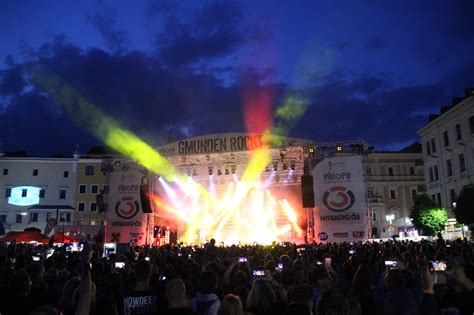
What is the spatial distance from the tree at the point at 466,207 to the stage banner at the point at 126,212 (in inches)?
880

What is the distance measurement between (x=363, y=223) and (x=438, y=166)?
19430 mm

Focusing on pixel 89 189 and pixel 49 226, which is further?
pixel 89 189

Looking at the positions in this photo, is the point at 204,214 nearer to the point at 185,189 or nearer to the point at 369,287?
the point at 185,189

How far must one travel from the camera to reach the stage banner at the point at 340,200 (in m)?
26.5

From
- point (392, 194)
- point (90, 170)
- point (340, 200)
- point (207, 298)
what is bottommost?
point (207, 298)

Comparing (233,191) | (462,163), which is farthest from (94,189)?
(462,163)

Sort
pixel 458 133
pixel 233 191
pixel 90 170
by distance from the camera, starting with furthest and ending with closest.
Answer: pixel 90 170
pixel 458 133
pixel 233 191

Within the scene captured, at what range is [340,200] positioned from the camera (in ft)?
89.0

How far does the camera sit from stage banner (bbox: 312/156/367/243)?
2653 cm

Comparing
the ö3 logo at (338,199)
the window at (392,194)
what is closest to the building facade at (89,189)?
the ö3 logo at (338,199)

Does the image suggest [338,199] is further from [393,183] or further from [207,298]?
[393,183]

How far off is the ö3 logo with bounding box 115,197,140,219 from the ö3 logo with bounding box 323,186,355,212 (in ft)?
48.0

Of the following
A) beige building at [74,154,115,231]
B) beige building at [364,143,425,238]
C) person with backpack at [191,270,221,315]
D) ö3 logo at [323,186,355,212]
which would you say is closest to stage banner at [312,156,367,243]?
ö3 logo at [323,186,355,212]

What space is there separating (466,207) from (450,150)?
40.2 feet
